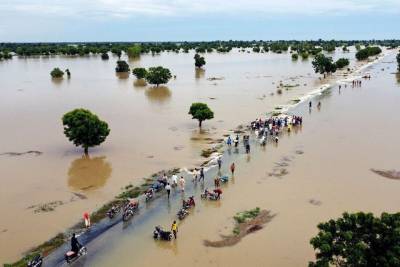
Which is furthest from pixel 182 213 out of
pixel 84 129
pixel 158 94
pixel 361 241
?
pixel 158 94

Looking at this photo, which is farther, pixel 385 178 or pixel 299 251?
pixel 385 178

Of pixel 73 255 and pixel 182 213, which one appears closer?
pixel 73 255

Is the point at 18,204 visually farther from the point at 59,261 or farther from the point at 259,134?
the point at 259,134

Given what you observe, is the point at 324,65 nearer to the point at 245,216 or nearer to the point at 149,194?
the point at 149,194

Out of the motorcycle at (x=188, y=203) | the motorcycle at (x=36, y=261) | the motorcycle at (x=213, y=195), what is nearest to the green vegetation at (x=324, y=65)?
the motorcycle at (x=213, y=195)

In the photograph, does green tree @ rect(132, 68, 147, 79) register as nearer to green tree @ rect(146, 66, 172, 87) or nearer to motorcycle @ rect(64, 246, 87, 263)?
green tree @ rect(146, 66, 172, 87)

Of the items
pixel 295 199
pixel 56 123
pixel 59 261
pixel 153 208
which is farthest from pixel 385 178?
pixel 56 123
